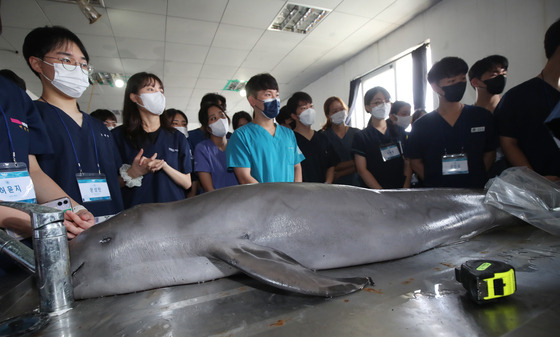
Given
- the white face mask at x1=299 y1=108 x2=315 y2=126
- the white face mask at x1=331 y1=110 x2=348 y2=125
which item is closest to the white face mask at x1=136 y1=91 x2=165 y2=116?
the white face mask at x1=299 y1=108 x2=315 y2=126

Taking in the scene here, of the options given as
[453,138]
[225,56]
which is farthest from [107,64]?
[453,138]

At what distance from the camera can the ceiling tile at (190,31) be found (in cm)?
645

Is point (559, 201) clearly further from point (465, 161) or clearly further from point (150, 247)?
point (150, 247)

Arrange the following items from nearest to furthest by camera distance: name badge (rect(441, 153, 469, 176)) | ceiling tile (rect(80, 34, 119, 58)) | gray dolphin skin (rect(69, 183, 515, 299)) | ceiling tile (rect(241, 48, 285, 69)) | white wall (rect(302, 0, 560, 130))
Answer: gray dolphin skin (rect(69, 183, 515, 299)) → name badge (rect(441, 153, 469, 176)) → white wall (rect(302, 0, 560, 130)) → ceiling tile (rect(80, 34, 119, 58)) → ceiling tile (rect(241, 48, 285, 69))

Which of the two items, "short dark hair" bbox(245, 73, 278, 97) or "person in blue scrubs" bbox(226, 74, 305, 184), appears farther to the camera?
"short dark hair" bbox(245, 73, 278, 97)

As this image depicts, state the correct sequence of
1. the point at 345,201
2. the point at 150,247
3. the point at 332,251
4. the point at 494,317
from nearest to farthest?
the point at 494,317 → the point at 150,247 → the point at 332,251 → the point at 345,201

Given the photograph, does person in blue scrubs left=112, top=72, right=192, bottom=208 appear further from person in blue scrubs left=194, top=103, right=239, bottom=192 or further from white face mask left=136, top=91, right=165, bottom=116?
person in blue scrubs left=194, top=103, right=239, bottom=192

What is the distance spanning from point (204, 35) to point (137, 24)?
1490 millimetres

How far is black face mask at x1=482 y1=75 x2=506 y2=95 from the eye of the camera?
334 centimetres

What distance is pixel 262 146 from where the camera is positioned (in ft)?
9.44

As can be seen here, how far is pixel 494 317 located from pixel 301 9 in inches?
263

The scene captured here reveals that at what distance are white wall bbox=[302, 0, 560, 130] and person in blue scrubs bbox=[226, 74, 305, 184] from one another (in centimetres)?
470

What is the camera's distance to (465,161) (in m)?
2.76

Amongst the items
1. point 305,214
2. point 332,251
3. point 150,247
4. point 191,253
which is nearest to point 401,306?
point 332,251
